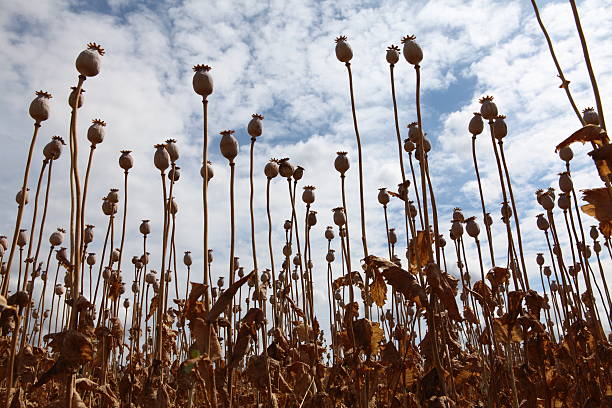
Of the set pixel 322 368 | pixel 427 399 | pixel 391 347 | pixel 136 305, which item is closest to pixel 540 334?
pixel 391 347

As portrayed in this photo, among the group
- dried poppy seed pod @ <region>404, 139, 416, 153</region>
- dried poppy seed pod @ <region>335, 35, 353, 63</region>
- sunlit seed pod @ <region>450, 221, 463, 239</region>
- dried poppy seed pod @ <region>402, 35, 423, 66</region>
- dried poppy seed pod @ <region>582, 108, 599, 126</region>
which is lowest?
sunlit seed pod @ <region>450, 221, 463, 239</region>

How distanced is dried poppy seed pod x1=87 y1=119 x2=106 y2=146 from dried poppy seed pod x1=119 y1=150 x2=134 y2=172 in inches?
30.0

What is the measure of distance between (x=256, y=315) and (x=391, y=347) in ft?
3.17

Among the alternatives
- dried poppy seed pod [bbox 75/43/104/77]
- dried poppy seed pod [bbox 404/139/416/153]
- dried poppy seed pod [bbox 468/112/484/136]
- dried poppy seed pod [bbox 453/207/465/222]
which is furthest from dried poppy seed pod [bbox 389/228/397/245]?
dried poppy seed pod [bbox 75/43/104/77]

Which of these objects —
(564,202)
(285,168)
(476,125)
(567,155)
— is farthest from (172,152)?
(564,202)

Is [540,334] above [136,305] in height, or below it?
below

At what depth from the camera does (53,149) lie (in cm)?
388

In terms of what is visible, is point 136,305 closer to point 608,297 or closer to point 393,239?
point 393,239

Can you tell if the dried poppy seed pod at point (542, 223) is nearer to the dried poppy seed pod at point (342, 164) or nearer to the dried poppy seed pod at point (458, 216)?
the dried poppy seed pod at point (458, 216)

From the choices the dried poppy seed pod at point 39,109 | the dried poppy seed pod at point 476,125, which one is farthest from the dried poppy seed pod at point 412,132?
the dried poppy seed pod at point 39,109

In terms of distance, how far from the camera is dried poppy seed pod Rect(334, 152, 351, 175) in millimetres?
4293

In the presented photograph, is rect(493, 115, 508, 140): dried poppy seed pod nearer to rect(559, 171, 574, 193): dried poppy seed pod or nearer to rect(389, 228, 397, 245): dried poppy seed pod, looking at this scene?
rect(559, 171, 574, 193): dried poppy seed pod

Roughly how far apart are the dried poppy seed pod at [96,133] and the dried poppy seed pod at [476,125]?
297 centimetres

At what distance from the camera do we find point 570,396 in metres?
5.52
